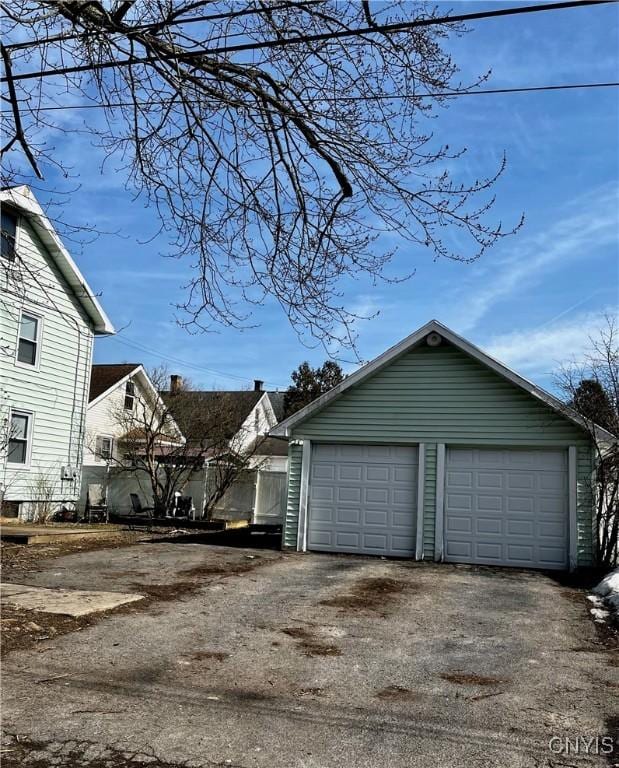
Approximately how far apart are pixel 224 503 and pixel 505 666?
16629 mm

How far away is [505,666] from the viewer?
6.14 metres

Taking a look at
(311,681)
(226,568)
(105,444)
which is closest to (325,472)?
(226,568)

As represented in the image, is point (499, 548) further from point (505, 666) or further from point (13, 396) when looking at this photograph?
point (13, 396)

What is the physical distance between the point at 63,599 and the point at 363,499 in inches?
286

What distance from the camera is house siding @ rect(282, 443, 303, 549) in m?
14.6

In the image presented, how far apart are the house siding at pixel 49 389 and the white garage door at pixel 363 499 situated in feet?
24.0

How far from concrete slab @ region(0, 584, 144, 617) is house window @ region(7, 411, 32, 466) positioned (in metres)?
9.33

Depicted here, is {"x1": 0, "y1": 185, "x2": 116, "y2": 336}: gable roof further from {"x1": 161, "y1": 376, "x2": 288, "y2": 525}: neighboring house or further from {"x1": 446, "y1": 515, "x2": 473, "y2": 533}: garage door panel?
{"x1": 446, "y1": 515, "x2": 473, "y2": 533}: garage door panel

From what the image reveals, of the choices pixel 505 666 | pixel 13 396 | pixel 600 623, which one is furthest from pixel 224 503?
pixel 505 666

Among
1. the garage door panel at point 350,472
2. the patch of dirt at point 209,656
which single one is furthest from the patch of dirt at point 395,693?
the garage door panel at point 350,472

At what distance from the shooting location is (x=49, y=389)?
19.0m

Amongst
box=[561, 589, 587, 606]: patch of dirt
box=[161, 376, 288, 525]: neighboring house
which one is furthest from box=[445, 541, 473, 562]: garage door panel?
box=[161, 376, 288, 525]: neighboring house

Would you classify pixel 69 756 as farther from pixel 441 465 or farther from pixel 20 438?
pixel 20 438

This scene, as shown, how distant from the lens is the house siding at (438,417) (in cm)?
1323
